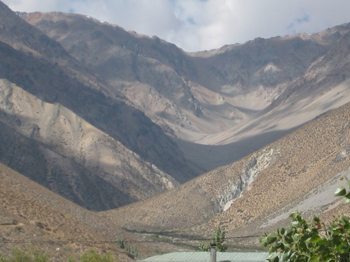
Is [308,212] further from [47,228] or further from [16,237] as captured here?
[16,237]


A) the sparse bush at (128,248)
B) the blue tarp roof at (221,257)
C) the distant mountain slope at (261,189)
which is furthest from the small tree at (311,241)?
the distant mountain slope at (261,189)

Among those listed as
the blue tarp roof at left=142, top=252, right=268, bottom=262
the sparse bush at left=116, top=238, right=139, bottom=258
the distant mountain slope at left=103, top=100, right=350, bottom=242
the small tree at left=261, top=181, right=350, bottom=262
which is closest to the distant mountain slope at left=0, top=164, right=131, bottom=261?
the sparse bush at left=116, top=238, right=139, bottom=258

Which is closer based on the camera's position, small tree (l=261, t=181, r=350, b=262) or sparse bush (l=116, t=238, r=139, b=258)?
small tree (l=261, t=181, r=350, b=262)

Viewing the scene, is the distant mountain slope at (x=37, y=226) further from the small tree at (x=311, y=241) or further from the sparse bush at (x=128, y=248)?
the small tree at (x=311, y=241)

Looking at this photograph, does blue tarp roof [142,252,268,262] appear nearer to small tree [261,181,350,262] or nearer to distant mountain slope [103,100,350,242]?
small tree [261,181,350,262]

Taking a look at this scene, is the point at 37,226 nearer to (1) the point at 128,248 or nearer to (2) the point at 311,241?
(1) the point at 128,248

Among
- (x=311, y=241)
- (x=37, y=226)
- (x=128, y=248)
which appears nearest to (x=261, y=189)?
(x=128, y=248)
